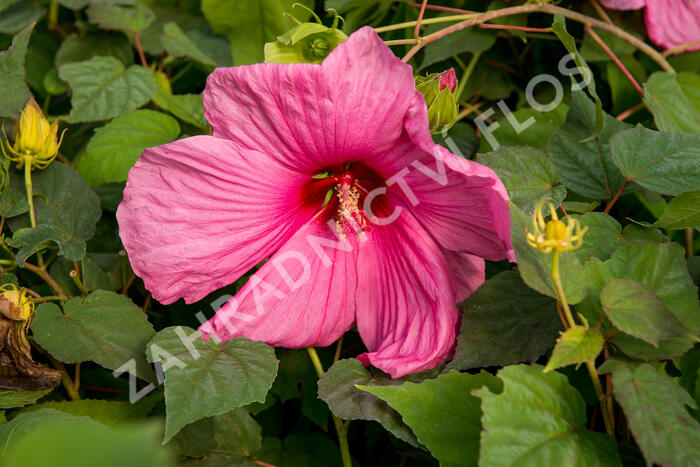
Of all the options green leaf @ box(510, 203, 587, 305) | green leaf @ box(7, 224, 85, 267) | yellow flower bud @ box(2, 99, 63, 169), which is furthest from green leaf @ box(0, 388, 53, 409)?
green leaf @ box(510, 203, 587, 305)

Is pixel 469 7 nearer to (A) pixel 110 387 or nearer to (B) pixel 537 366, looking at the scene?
(B) pixel 537 366

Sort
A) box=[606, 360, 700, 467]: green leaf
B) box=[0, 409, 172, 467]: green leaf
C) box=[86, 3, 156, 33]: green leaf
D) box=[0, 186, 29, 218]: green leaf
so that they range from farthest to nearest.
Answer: box=[86, 3, 156, 33]: green leaf → box=[0, 186, 29, 218]: green leaf → box=[606, 360, 700, 467]: green leaf → box=[0, 409, 172, 467]: green leaf

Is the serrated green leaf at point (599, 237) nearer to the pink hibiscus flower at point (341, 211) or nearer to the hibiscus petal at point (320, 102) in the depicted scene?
the pink hibiscus flower at point (341, 211)

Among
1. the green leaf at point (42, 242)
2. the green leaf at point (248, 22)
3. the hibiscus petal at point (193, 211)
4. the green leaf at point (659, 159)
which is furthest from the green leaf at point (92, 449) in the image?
the green leaf at point (248, 22)

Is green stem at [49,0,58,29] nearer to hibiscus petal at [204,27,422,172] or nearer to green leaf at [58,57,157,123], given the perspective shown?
green leaf at [58,57,157,123]

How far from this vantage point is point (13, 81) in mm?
839

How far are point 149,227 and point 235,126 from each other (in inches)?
5.5

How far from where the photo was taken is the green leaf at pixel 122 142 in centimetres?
84

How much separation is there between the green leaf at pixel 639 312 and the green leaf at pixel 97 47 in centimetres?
85

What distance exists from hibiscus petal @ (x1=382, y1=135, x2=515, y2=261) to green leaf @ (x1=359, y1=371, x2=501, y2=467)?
134mm

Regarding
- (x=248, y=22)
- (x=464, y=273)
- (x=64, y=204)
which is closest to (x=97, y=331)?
(x=64, y=204)

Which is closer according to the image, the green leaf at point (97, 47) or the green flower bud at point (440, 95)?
the green flower bud at point (440, 95)

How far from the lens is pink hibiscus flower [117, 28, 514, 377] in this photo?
62 centimetres

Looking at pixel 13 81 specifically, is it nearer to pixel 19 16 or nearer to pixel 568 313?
pixel 19 16
